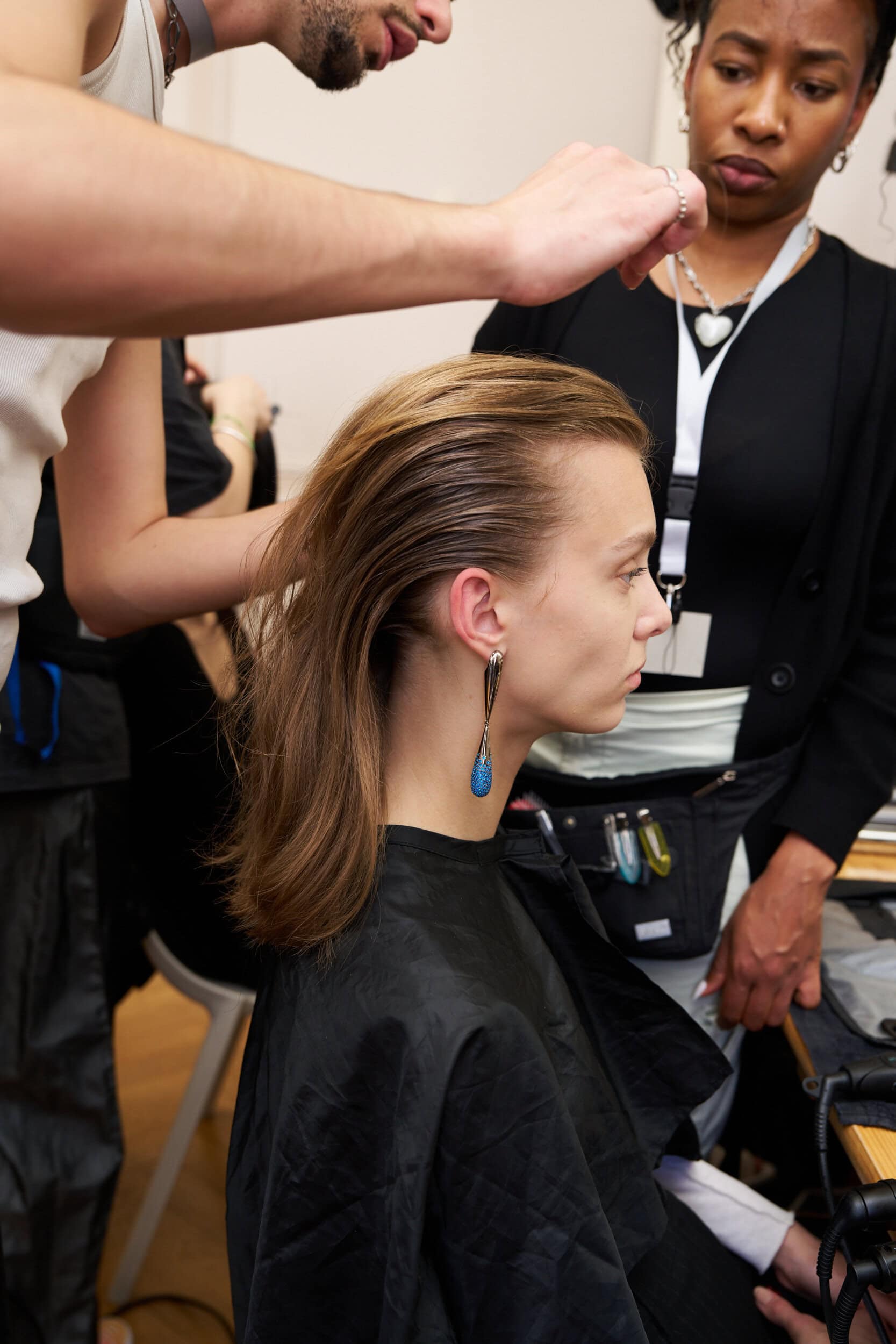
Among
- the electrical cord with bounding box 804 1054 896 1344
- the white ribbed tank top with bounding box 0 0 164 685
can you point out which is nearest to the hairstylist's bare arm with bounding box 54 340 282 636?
the white ribbed tank top with bounding box 0 0 164 685

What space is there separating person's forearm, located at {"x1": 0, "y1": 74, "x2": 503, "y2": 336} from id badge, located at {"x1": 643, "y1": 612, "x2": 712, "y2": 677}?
64 cm

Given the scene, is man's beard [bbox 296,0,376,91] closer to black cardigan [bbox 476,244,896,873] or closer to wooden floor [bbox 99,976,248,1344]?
black cardigan [bbox 476,244,896,873]

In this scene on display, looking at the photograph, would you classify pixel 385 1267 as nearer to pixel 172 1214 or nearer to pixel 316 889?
pixel 316 889

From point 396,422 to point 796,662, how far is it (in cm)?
57

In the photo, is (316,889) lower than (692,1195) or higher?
higher

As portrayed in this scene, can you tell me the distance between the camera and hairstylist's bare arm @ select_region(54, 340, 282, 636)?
1.08 m

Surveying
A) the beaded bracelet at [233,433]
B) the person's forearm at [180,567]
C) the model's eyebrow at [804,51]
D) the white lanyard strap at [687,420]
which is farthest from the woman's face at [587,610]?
the beaded bracelet at [233,433]

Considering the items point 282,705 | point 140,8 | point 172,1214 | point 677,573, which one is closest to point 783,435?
point 677,573

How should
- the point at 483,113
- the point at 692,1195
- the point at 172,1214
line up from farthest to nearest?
the point at 483,113, the point at 172,1214, the point at 692,1195

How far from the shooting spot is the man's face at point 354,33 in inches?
37.6

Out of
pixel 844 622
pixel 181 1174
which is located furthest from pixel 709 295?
pixel 181 1174

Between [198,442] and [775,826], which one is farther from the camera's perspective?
[198,442]

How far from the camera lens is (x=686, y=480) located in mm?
1189

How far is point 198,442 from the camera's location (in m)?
1.53
